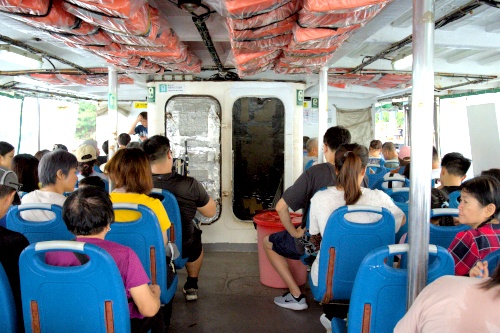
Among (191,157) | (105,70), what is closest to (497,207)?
(191,157)

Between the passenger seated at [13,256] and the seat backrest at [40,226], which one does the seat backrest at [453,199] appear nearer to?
the seat backrest at [40,226]

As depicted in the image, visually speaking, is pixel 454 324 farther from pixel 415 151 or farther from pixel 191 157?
pixel 191 157

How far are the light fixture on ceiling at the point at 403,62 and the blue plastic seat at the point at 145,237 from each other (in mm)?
4202

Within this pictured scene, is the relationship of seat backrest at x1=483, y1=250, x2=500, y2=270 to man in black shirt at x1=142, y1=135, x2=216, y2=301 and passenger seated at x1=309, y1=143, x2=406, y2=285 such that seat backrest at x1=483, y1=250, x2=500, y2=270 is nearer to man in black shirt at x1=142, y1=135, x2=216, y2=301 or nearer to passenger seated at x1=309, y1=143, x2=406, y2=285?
passenger seated at x1=309, y1=143, x2=406, y2=285

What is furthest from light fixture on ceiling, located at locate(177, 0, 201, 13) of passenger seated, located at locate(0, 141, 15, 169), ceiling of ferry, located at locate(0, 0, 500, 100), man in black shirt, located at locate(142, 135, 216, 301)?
passenger seated, located at locate(0, 141, 15, 169)

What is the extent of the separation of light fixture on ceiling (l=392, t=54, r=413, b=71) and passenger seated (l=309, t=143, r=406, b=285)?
122 inches

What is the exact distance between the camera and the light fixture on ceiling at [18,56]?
508 centimetres

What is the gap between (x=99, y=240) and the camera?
2109mm

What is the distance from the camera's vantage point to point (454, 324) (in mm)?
1300

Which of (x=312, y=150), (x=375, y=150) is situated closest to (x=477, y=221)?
(x=312, y=150)

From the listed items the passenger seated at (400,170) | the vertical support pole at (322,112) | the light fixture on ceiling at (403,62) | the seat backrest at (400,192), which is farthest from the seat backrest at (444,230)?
the light fixture on ceiling at (403,62)

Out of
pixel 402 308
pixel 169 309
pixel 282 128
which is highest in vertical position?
pixel 282 128

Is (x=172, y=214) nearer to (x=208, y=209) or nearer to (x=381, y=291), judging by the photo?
(x=208, y=209)

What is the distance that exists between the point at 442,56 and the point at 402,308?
251 inches
